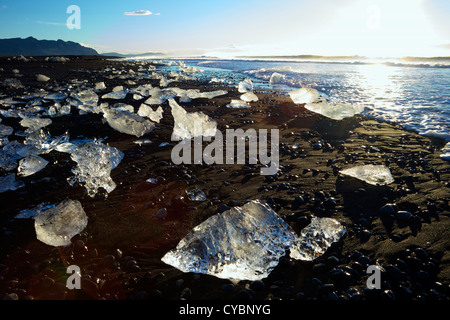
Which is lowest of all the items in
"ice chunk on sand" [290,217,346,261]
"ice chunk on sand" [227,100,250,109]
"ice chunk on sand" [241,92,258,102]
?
"ice chunk on sand" [290,217,346,261]

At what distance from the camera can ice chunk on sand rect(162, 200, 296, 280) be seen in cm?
282

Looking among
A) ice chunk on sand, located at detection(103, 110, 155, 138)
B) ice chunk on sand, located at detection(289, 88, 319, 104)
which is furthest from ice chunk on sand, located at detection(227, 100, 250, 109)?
ice chunk on sand, located at detection(103, 110, 155, 138)

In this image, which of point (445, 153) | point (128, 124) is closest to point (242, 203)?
point (128, 124)

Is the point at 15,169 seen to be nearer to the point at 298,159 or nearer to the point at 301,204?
the point at 301,204

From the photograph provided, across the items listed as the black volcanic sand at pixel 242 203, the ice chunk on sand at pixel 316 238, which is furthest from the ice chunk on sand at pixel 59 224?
the ice chunk on sand at pixel 316 238

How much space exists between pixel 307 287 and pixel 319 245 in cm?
67

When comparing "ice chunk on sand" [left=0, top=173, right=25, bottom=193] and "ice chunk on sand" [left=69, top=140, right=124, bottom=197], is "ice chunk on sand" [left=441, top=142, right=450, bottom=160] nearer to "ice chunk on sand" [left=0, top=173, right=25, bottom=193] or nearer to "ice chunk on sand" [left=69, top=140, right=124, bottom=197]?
"ice chunk on sand" [left=69, top=140, right=124, bottom=197]

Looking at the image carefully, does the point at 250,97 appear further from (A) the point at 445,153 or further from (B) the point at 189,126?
(A) the point at 445,153

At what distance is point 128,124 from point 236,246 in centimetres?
545

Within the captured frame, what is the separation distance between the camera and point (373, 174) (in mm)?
4754

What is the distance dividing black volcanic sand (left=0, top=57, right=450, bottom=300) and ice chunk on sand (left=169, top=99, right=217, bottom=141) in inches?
23.5

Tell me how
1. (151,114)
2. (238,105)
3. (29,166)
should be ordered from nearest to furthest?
(29,166)
(151,114)
(238,105)

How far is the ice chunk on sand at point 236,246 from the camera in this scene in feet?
9.26

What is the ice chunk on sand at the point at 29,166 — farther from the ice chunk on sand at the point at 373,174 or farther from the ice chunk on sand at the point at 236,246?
the ice chunk on sand at the point at 373,174
